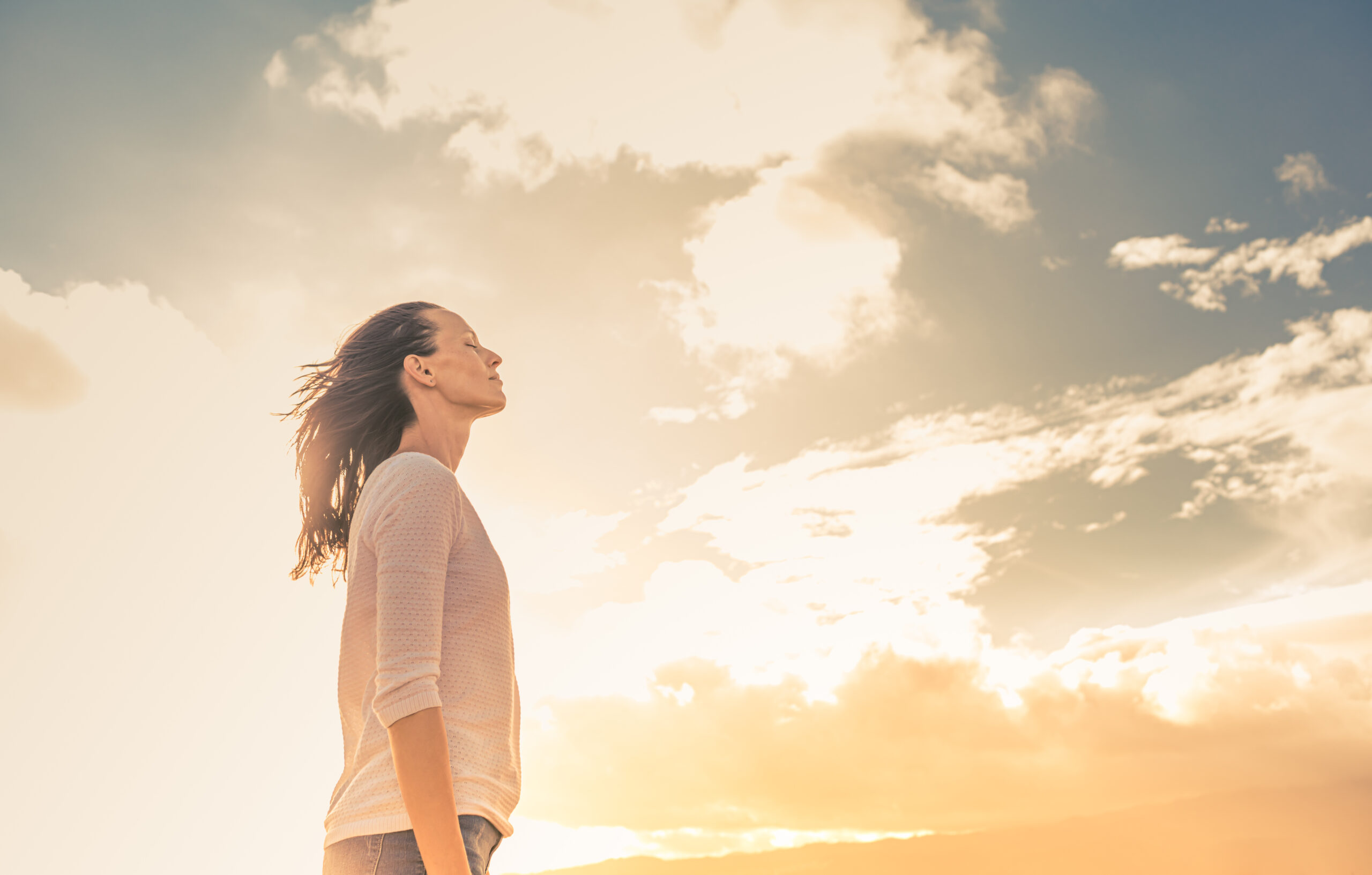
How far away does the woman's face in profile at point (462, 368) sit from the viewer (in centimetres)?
347

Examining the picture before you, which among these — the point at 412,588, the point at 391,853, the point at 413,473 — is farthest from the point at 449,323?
the point at 391,853

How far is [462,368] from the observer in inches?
138

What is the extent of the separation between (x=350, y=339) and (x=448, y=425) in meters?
0.62

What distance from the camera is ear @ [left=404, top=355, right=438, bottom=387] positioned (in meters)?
3.45

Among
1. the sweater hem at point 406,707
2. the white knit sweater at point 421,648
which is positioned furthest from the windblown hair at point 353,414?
the sweater hem at point 406,707

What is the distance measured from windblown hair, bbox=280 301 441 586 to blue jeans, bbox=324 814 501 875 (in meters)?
1.12

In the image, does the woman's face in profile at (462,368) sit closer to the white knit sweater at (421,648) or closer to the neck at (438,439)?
the neck at (438,439)

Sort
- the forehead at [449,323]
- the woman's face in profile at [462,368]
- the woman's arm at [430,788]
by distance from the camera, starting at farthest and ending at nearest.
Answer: the forehead at [449,323], the woman's face in profile at [462,368], the woman's arm at [430,788]

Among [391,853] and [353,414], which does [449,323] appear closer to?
[353,414]

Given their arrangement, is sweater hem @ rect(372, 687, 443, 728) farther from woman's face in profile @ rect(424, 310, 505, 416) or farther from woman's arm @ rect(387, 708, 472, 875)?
woman's face in profile @ rect(424, 310, 505, 416)

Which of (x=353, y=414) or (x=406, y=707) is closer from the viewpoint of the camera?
(x=406, y=707)

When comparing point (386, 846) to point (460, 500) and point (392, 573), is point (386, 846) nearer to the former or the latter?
point (392, 573)

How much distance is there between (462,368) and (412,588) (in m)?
1.14

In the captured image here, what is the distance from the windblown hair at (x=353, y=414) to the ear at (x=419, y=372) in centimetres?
6
